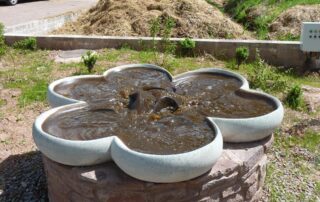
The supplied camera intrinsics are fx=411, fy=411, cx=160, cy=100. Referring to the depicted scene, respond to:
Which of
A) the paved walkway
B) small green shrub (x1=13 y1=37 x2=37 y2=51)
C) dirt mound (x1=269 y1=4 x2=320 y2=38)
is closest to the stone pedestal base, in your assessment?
small green shrub (x1=13 y1=37 x2=37 y2=51)

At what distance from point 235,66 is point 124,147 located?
442cm

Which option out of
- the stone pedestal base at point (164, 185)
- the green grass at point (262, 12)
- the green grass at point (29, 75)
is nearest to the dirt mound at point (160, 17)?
the green grass at point (262, 12)

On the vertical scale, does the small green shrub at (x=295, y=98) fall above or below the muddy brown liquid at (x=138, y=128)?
below

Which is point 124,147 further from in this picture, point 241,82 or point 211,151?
point 241,82

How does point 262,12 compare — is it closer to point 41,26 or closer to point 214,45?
point 214,45

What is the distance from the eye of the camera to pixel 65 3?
14.8m

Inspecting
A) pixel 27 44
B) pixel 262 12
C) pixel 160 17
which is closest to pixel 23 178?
pixel 27 44

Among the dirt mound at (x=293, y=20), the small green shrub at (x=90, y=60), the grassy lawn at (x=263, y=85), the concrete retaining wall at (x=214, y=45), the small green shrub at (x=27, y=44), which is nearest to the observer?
the grassy lawn at (x=263, y=85)

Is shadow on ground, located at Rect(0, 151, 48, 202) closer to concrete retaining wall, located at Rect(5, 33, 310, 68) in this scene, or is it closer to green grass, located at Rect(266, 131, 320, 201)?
green grass, located at Rect(266, 131, 320, 201)

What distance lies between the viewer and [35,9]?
13.4 metres

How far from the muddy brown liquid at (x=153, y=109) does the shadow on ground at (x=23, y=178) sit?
91cm

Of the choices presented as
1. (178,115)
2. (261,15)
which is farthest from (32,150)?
(261,15)

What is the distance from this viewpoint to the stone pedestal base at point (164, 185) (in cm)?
309

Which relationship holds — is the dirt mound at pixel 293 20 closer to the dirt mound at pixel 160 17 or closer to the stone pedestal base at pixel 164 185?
the dirt mound at pixel 160 17
